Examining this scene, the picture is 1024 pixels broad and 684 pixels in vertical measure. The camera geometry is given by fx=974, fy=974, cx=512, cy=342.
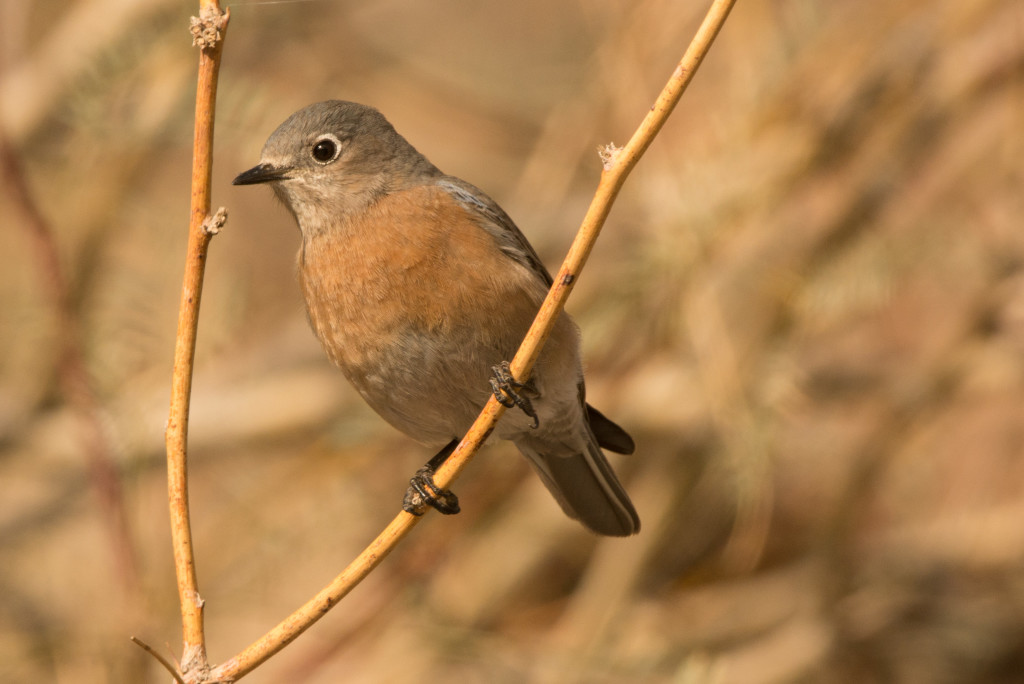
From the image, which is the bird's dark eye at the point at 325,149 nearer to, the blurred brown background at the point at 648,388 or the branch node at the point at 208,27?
the branch node at the point at 208,27

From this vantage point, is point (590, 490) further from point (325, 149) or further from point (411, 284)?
A: point (325, 149)

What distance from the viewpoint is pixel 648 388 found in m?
6.03

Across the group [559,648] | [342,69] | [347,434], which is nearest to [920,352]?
[559,648]

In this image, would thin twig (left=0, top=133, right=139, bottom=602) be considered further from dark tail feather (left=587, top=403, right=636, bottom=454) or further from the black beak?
dark tail feather (left=587, top=403, right=636, bottom=454)

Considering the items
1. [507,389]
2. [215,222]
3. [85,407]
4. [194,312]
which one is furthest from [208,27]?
[85,407]

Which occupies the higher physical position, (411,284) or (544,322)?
(411,284)

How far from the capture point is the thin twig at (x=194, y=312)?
2133 mm

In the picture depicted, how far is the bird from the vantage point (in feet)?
11.0

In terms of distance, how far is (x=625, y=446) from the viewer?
13.0 feet

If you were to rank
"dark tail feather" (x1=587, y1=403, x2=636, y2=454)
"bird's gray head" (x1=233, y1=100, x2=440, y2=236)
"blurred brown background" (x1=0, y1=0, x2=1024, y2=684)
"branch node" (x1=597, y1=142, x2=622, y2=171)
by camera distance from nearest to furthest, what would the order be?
"branch node" (x1=597, y1=142, x2=622, y2=171)
"bird's gray head" (x1=233, y1=100, x2=440, y2=236)
"dark tail feather" (x1=587, y1=403, x2=636, y2=454)
"blurred brown background" (x1=0, y1=0, x2=1024, y2=684)

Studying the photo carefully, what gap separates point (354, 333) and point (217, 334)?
2.49 m

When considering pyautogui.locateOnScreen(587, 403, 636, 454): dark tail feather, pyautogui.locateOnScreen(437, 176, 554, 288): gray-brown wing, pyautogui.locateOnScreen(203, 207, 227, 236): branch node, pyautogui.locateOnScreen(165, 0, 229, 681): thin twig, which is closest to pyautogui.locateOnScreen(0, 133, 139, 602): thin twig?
pyautogui.locateOnScreen(165, 0, 229, 681): thin twig

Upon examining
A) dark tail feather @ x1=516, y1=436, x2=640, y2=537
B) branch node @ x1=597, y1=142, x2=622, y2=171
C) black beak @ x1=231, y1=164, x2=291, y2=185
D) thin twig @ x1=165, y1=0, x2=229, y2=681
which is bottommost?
thin twig @ x1=165, y1=0, x2=229, y2=681

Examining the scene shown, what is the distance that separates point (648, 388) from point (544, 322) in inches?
148
